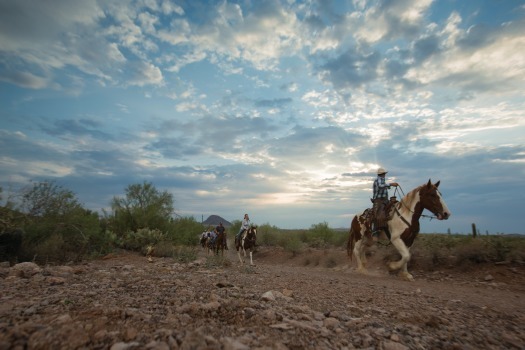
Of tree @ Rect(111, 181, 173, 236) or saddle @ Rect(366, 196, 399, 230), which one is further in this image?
tree @ Rect(111, 181, 173, 236)

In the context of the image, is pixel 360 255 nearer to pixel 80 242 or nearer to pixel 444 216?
pixel 444 216

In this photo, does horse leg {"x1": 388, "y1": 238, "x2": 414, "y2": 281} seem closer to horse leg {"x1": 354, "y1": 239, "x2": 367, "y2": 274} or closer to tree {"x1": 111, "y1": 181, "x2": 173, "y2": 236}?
horse leg {"x1": 354, "y1": 239, "x2": 367, "y2": 274}

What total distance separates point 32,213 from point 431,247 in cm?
1515

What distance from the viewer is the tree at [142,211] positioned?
17.6 metres

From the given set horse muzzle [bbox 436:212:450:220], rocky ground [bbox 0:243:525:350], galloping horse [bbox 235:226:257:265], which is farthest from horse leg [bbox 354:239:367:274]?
galloping horse [bbox 235:226:257:265]

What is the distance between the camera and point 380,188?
10.5 meters

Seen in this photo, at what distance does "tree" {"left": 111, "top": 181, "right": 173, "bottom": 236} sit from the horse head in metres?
14.8

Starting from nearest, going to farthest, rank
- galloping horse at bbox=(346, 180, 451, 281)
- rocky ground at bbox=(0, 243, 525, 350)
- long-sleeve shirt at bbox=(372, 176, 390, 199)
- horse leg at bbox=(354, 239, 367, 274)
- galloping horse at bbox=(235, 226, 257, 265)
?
rocky ground at bbox=(0, 243, 525, 350)
galloping horse at bbox=(346, 180, 451, 281)
long-sleeve shirt at bbox=(372, 176, 390, 199)
horse leg at bbox=(354, 239, 367, 274)
galloping horse at bbox=(235, 226, 257, 265)

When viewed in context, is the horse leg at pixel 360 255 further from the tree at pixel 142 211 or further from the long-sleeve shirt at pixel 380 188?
the tree at pixel 142 211

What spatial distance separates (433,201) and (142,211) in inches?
624

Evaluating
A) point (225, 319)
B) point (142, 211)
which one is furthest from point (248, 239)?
point (225, 319)

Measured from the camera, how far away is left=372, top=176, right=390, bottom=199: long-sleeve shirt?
1043cm

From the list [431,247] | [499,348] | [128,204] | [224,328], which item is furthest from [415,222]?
Result: [128,204]

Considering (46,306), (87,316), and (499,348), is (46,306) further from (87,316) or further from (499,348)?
(499,348)
